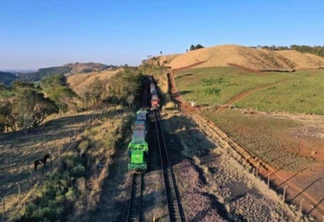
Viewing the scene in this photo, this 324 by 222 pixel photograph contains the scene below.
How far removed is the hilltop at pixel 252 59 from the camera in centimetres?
10575

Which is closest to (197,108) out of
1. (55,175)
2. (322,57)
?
(55,175)

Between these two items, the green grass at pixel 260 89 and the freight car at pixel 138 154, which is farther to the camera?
the green grass at pixel 260 89

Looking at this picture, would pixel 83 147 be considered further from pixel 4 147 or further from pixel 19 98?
pixel 19 98

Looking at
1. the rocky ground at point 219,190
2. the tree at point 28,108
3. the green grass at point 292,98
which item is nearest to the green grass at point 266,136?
the rocky ground at point 219,190

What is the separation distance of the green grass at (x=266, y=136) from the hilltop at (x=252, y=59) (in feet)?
176

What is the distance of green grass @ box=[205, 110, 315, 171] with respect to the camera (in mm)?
29859

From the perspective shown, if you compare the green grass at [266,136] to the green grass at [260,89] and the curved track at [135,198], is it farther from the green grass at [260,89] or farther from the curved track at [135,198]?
the curved track at [135,198]

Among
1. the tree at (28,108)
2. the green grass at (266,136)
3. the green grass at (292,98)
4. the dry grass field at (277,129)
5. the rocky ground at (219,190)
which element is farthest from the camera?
the green grass at (292,98)

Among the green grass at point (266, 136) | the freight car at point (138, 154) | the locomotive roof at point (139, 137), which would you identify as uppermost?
the locomotive roof at point (139, 137)

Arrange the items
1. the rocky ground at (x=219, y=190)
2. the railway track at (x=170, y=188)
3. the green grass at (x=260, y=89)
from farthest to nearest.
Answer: the green grass at (x=260, y=89), the rocky ground at (x=219, y=190), the railway track at (x=170, y=188)

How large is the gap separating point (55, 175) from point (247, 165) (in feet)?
48.4

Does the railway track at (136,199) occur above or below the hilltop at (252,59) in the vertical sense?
below

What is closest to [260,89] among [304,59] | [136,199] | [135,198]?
[135,198]

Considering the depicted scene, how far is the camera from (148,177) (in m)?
25.4
